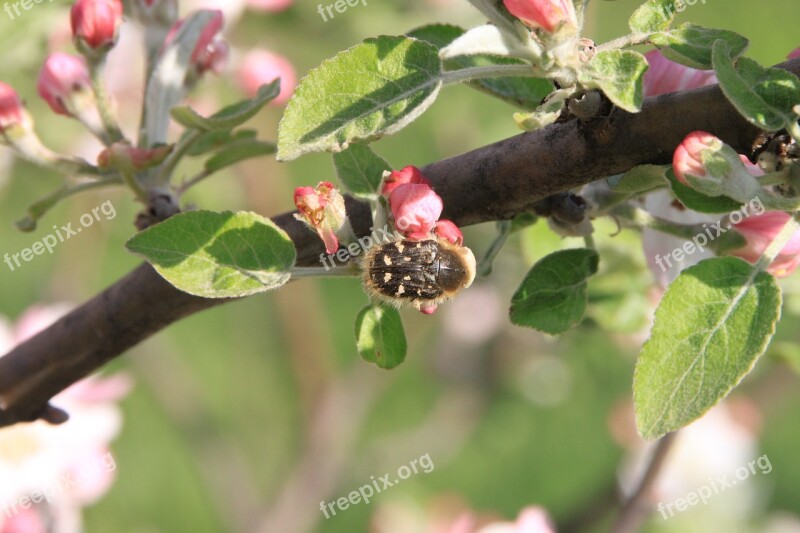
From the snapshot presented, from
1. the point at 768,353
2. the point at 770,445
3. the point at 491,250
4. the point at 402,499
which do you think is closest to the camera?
the point at 491,250

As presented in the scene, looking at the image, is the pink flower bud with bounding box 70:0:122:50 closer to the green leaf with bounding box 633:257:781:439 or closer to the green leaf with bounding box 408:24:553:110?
the green leaf with bounding box 408:24:553:110

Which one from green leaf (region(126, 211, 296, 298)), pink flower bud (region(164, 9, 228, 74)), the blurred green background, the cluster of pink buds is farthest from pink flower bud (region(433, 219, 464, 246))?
the blurred green background

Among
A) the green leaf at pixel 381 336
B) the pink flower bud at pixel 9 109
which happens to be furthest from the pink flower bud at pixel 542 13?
the pink flower bud at pixel 9 109

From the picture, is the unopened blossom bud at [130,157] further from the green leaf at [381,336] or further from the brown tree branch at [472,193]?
the green leaf at [381,336]

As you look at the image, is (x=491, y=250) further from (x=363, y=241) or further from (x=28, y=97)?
(x=28, y=97)

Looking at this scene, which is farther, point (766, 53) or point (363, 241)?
point (766, 53)

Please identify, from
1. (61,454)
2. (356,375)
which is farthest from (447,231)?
(356,375)

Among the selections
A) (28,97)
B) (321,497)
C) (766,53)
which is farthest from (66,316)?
(766,53)

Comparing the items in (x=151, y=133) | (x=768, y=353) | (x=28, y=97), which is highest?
(x=151, y=133)

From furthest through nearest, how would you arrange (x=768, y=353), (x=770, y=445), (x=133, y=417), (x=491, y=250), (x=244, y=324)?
(x=244, y=324)
(x=133, y=417)
(x=770, y=445)
(x=768, y=353)
(x=491, y=250)
